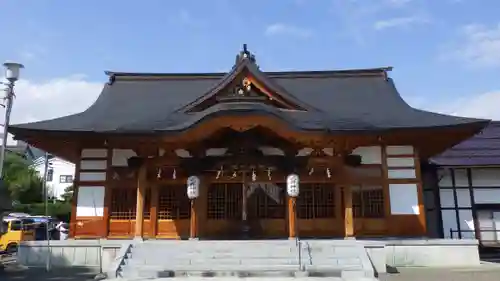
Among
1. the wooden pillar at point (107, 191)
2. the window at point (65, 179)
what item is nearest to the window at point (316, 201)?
the wooden pillar at point (107, 191)

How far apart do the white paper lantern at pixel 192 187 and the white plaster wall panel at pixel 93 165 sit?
362cm

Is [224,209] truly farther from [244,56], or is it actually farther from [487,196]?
[487,196]

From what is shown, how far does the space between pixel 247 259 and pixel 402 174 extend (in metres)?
6.72

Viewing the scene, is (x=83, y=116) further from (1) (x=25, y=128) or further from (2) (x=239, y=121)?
(2) (x=239, y=121)

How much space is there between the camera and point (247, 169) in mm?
15367

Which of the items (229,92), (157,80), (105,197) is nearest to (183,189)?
(105,197)

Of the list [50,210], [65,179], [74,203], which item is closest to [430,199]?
[74,203]

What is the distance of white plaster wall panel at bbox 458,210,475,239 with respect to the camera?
59.9 ft

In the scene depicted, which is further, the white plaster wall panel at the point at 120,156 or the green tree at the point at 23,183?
the green tree at the point at 23,183

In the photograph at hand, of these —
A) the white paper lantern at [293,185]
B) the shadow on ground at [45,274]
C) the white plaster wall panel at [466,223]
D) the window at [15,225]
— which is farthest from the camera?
the window at [15,225]

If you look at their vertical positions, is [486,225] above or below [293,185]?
below

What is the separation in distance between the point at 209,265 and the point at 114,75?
1225 cm

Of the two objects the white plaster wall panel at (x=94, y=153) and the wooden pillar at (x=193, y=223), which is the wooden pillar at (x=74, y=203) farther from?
the wooden pillar at (x=193, y=223)

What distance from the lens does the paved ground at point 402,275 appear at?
37.5 ft
